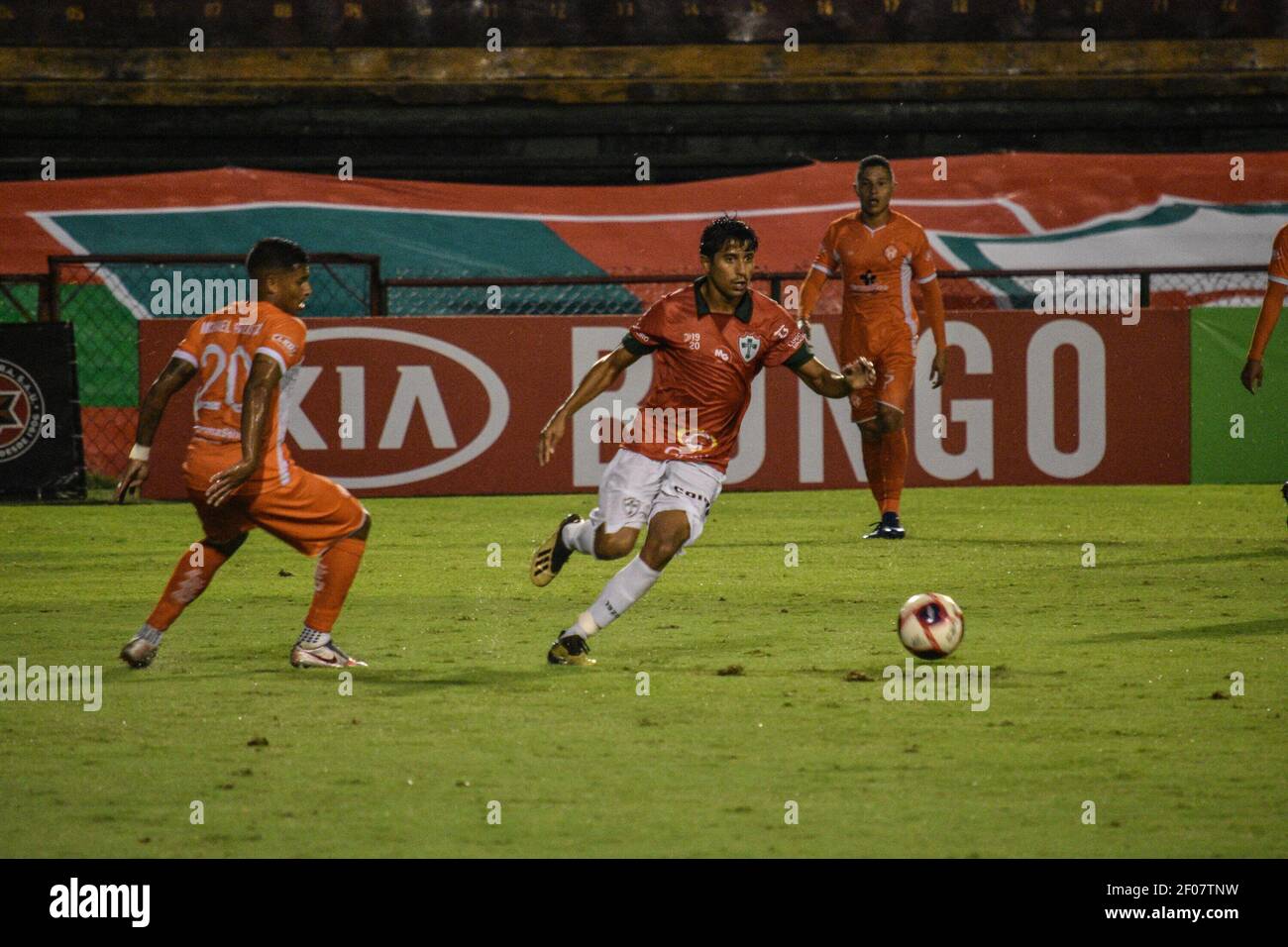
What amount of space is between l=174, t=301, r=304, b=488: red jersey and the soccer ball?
240 centimetres

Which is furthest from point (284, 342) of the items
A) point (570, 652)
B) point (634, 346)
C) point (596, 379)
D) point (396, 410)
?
point (396, 410)

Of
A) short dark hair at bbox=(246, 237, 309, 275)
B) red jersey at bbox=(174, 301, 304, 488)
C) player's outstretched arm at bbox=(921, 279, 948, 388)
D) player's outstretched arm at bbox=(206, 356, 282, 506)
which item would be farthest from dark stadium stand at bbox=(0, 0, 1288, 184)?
player's outstretched arm at bbox=(206, 356, 282, 506)

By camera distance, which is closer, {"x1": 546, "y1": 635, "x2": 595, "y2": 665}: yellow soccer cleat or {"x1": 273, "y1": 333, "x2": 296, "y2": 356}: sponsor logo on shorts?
{"x1": 273, "y1": 333, "x2": 296, "y2": 356}: sponsor logo on shorts

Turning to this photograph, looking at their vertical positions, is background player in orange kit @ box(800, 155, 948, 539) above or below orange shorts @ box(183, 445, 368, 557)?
above

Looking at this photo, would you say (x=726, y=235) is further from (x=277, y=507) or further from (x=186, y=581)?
(x=186, y=581)

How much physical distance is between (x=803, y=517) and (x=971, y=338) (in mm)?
2649

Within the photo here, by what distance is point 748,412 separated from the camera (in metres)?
15.0

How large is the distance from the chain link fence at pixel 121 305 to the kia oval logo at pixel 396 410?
83 cm

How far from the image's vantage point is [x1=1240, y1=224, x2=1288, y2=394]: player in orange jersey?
1031cm

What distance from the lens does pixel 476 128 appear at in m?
20.3

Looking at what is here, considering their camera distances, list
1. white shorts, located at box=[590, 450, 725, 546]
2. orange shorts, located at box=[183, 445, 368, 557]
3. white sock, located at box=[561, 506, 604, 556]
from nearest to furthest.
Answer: orange shorts, located at box=[183, 445, 368, 557], white shorts, located at box=[590, 450, 725, 546], white sock, located at box=[561, 506, 604, 556]

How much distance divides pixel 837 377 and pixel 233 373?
2.35m

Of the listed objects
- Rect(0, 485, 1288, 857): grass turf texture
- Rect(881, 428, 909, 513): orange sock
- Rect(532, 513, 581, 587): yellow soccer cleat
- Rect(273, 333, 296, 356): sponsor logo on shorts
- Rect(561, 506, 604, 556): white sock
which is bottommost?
Rect(0, 485, 1288, 857): grass turf texture

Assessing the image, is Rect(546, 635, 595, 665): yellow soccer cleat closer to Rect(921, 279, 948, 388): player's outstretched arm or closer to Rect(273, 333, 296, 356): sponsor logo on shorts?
Rect(273, 333, 296, 356): sponsor logo on shorts
